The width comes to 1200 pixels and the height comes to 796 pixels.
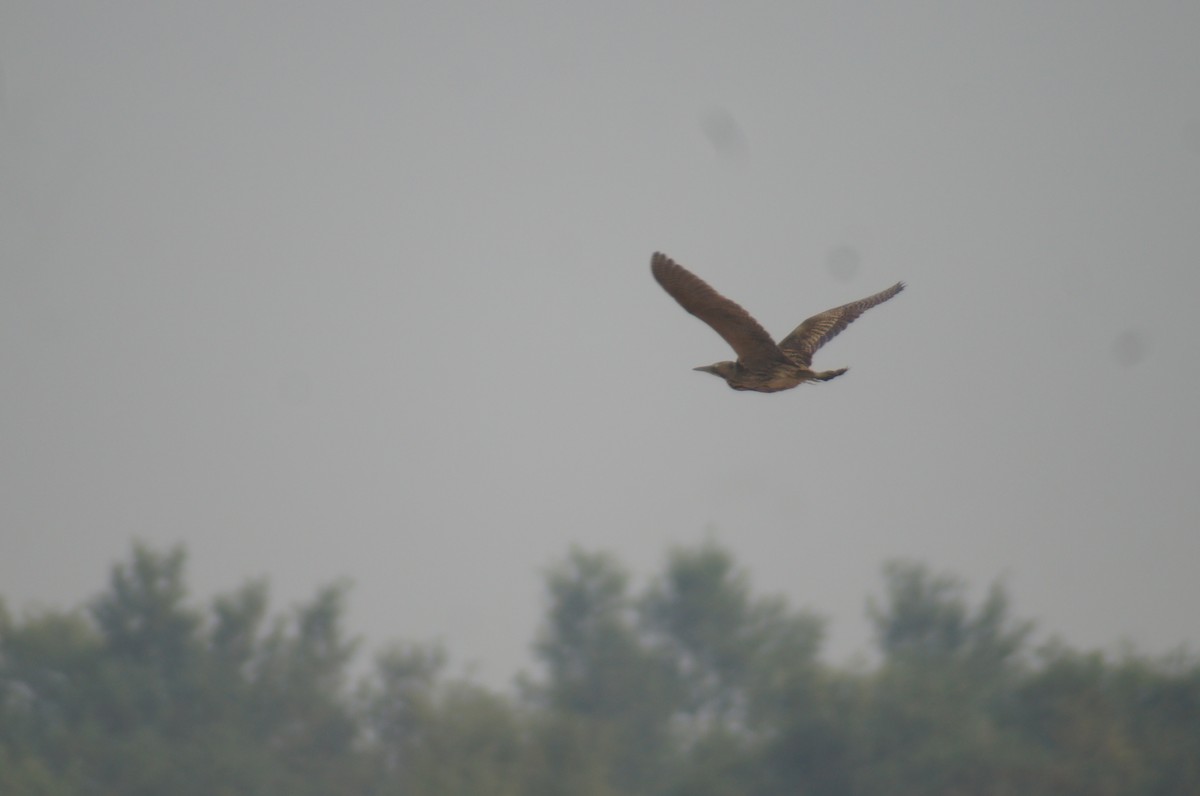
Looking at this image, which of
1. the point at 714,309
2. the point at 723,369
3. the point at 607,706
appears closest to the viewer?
the point at 714,309

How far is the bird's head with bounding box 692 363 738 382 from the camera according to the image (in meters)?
9.91

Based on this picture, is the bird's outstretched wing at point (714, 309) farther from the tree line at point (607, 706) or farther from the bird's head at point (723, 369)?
the tree line at point (607, 706)

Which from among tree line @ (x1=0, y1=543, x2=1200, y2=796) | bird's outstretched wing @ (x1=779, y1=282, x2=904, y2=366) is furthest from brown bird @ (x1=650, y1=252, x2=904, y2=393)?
tree line @ (x1=0, y1=543, x2=1200, y2=796)

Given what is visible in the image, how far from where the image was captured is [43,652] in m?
53.6

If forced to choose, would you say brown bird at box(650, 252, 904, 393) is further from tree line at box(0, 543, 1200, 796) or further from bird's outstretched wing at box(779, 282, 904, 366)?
tree line at box(0, 543, 1200, 796)

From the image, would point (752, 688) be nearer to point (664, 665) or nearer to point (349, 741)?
point (664, 665)

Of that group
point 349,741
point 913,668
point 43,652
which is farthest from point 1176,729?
point 43,652

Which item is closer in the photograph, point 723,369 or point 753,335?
point 753,335

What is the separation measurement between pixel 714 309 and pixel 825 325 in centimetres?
296

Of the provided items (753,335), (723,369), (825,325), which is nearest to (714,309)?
(753,335)

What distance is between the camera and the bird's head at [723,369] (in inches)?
390

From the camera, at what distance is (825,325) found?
11523mm

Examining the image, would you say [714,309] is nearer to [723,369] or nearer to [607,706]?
[723,369]

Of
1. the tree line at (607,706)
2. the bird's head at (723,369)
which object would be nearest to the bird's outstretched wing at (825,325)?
the bird's head at (723,369)
